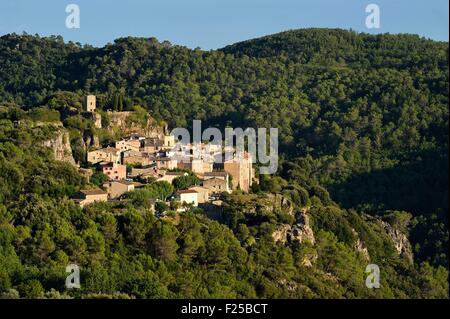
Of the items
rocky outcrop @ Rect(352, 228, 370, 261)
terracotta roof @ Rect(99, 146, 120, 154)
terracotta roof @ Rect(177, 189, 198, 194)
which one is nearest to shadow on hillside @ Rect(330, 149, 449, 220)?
rocky outcrop @ Rect(352, 228, 370, 261)

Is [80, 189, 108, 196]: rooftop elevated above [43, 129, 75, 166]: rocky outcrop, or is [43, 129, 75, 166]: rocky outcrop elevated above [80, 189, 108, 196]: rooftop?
[43, 129, 75, 166]: rocky outcrop

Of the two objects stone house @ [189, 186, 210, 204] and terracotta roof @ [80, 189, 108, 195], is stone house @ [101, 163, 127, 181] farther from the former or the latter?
stone house @ [189, 186, 210, 204]

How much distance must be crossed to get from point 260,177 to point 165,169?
4150mm

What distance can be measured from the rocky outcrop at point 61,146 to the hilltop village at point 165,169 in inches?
30.0

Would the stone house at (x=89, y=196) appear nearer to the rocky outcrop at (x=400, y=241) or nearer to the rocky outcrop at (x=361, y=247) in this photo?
the rocky outcrop at (x=361, y=247)

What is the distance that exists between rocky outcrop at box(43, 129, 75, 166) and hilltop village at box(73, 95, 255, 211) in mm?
763

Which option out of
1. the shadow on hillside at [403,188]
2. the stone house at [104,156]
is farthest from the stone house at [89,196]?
the shadow on hillside at [403,188]

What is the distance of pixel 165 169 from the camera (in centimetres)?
3859

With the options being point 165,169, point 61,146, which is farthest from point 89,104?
point 165,169

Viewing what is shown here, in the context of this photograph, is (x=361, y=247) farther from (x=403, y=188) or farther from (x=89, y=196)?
(x=403, y=188)

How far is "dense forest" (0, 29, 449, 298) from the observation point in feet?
99.7

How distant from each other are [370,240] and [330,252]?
5.40 m

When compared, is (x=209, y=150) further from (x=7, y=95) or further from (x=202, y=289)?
(x=7, y=95)
